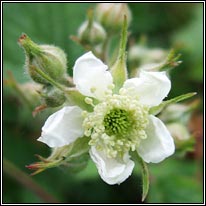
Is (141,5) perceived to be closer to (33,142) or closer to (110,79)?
(33,142)

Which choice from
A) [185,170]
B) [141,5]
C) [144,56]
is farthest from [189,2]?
[185,170]

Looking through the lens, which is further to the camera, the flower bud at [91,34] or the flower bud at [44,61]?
the flower bud at [91,34]

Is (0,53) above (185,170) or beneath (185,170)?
above

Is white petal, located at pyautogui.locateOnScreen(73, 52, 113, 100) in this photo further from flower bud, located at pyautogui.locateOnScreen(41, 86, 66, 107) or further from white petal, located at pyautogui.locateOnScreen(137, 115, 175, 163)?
white petal, located at pyautogui.locateOnScreen(137, 115, 175, 163)

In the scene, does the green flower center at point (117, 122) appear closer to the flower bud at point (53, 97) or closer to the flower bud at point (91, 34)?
the flower bud at point (53, 97)

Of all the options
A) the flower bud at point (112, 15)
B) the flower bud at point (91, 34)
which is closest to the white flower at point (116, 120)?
the flower bud at point (91, 34)

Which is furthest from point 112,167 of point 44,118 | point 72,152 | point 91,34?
point 44,118
